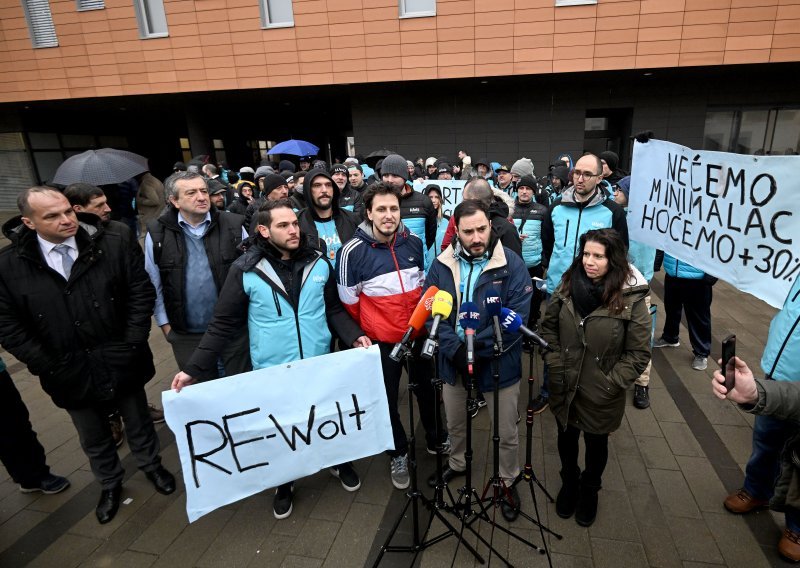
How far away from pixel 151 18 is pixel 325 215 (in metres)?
17.6

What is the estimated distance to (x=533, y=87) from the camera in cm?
1700

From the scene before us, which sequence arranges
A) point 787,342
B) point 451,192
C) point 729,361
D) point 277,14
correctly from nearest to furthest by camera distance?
A: point 729,361, point 787,342, point 451,192, point 277,14

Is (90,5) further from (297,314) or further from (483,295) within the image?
(483,295)

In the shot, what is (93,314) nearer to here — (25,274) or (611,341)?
(25,274)

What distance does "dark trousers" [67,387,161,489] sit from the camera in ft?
10.3

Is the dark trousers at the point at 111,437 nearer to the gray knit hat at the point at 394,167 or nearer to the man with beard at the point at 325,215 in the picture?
the man with beard at the point at 325,215

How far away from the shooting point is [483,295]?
2.76m

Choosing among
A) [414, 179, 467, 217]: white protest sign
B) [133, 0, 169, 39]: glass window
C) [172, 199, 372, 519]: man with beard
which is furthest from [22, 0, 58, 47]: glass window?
[172, 199, 372, 519]: man with beard

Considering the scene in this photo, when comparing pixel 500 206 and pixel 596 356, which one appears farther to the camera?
pixel 500 206

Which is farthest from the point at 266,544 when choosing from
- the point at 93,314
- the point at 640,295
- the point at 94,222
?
the point at 640,295

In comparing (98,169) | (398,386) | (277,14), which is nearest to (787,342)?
(398,386)

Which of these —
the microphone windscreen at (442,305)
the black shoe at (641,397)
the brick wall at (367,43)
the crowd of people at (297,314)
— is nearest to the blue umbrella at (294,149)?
the brick wall at (367,43)

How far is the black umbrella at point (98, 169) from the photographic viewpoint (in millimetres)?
4246

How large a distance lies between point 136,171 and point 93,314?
2.31 meters
